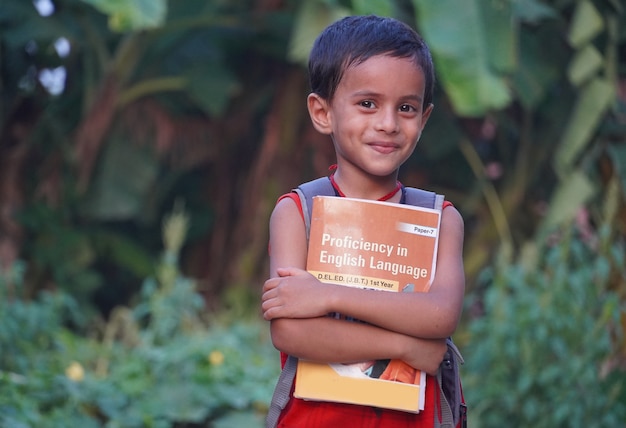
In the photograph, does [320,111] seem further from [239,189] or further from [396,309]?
[239,189]

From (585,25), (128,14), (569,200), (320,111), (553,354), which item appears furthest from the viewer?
(569,200)

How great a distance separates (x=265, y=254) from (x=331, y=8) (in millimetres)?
2088

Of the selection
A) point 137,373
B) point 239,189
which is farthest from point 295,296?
point 239,189

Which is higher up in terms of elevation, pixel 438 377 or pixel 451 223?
pixel 451 223

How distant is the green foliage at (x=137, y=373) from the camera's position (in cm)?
379

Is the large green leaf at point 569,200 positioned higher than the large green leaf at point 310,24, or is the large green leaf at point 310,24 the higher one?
the large green leaf at point 310,24

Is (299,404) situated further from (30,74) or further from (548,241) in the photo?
(30,74)

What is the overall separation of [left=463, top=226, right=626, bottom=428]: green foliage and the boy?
211cm

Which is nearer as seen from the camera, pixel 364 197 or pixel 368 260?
pixel 368 260

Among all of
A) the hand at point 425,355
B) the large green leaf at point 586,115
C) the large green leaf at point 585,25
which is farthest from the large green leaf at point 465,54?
the hand at point 425,355

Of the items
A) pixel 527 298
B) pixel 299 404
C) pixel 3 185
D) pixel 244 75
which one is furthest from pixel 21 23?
pixel 299 404

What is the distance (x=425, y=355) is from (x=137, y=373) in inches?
98.7

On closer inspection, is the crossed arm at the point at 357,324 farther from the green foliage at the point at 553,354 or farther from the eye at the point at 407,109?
the green foliage at the point at 553,354

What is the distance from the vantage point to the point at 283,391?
1.98 m
